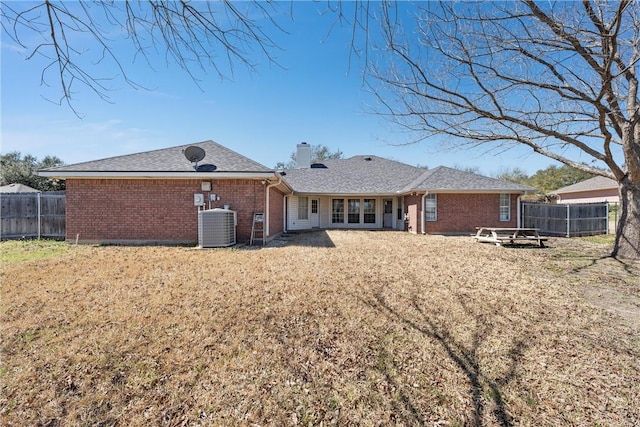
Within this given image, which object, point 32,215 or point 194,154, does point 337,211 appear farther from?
point 32,215

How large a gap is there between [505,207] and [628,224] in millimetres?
6383

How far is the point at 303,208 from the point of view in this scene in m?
18.7

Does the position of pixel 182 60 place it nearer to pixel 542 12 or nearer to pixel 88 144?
pixel 88 144

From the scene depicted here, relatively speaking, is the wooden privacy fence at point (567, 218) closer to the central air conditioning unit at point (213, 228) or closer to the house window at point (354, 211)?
the house window at point (354, 211)

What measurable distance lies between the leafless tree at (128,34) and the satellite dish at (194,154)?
26.7 ft

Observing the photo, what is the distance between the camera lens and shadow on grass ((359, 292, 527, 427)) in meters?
2.22

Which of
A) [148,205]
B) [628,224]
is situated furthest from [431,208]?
[148,205]

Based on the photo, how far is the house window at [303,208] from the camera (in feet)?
60.9

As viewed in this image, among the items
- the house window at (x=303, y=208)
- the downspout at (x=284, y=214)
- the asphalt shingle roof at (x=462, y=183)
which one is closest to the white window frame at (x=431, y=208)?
the asphalt shingle roof at (x=462, y=183)

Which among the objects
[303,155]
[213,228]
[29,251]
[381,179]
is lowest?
[29,251]

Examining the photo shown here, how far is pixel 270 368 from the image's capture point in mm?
2709

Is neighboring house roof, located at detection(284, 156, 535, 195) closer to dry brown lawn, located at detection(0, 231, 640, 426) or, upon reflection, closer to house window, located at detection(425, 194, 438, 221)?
house window, located at detection(425, 194, 438, 221)

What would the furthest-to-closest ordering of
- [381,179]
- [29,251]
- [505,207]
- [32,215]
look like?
[381,179]
[505,207]
[32,215]
[29,251]

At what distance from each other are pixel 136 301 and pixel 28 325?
3.68ft
